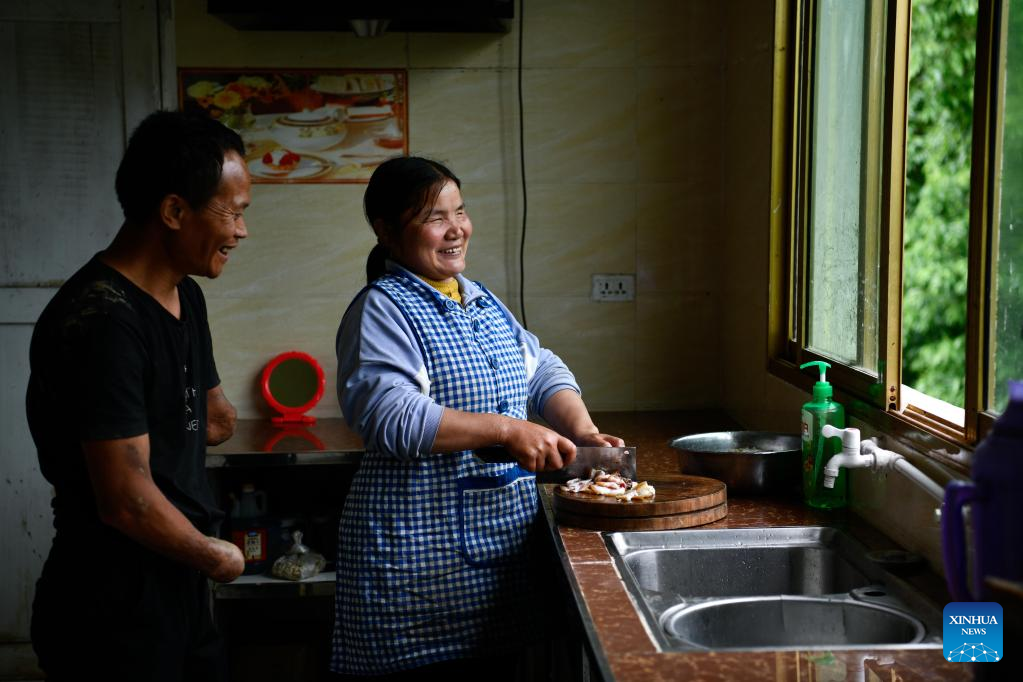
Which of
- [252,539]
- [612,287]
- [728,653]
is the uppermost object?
[612,287]

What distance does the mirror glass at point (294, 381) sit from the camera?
3.05 meters

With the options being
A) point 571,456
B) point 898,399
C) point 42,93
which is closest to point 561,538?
point 571,456

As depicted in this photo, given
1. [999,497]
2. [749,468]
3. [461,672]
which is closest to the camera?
[999,497]

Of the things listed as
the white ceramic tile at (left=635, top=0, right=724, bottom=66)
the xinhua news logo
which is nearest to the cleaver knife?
the xinhua news logo

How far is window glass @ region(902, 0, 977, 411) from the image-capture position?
168 centimetres

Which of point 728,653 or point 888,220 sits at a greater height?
point 888,220

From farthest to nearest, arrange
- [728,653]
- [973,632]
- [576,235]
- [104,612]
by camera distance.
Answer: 1. [576,235]
2. [104,612]
3. [728,653]
4. [973,632]

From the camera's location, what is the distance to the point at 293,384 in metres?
3.06

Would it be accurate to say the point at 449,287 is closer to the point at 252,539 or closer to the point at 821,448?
the point at 821,448

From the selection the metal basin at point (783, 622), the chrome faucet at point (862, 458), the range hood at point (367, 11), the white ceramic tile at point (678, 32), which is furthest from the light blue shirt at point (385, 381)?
the white ceramic tile at point (678, 32)

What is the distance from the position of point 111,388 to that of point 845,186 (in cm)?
144

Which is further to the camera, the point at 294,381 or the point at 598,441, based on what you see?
the point at 294,381

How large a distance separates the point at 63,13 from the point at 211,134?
170 centimetres

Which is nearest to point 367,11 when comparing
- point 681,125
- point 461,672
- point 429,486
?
point 681,125
